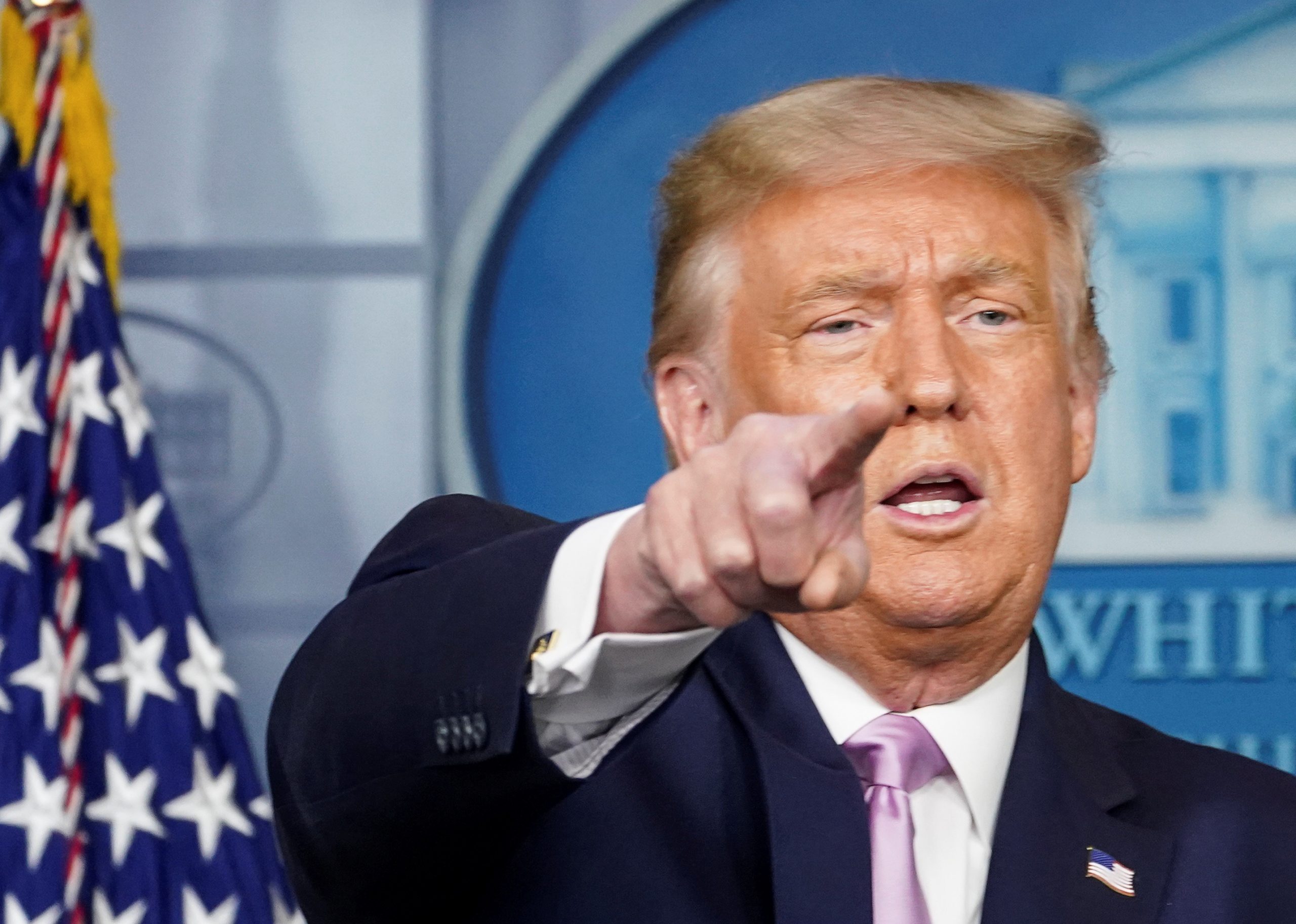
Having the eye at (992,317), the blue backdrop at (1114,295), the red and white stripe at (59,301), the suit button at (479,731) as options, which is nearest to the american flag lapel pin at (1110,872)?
the eye at (992,317)

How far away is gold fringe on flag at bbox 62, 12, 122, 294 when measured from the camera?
2.18 m

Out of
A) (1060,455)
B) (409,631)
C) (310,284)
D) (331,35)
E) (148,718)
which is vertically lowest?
(148,718)

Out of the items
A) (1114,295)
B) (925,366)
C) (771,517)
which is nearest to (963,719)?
(925,366)

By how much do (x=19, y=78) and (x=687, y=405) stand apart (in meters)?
1.21

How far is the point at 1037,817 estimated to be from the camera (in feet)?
4.22

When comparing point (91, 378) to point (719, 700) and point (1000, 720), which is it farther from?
point (1000, 720)

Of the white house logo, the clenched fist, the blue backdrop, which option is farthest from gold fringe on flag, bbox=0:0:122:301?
the clenched fist

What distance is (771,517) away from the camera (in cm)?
75

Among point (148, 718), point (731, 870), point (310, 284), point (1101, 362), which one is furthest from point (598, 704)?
point (310, 284)

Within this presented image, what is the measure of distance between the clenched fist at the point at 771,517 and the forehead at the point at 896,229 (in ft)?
1.83

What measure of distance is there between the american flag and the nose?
4.06 ft

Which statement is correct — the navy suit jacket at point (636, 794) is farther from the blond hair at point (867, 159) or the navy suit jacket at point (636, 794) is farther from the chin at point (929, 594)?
the blond hair at point (867, 159)

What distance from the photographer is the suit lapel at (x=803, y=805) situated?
1194 mm

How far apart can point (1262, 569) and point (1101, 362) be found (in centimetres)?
A: 91
